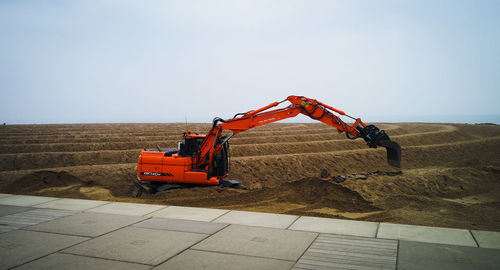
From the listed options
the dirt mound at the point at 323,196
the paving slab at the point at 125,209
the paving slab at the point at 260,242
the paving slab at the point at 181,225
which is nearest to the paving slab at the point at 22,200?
the paving slab at the point at 125,209

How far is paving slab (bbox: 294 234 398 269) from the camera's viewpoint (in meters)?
6.69

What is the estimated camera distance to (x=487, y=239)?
25.8 ft

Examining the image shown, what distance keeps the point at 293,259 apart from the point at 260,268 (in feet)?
2.41

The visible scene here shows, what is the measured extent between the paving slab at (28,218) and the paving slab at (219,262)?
189 inches

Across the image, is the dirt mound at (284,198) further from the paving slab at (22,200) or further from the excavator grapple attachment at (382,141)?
the paving slab at (22,200)

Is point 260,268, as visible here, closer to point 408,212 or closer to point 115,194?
point 408,212

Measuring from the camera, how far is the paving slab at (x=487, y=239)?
7.53m

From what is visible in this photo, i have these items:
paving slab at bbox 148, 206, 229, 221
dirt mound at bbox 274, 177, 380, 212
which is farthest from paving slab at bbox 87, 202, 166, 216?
dirt mound at bbox 274, 177, 380, 212

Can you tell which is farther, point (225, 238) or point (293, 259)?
point (225, 238)

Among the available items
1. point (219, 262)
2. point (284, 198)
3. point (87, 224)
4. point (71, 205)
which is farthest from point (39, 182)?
point (219, 262)

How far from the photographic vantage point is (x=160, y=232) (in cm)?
884

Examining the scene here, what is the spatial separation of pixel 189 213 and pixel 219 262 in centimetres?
399

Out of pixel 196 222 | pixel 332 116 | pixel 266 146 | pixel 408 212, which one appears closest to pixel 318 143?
pixel 266 146

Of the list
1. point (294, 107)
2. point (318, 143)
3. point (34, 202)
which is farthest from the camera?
point (318, 143)
